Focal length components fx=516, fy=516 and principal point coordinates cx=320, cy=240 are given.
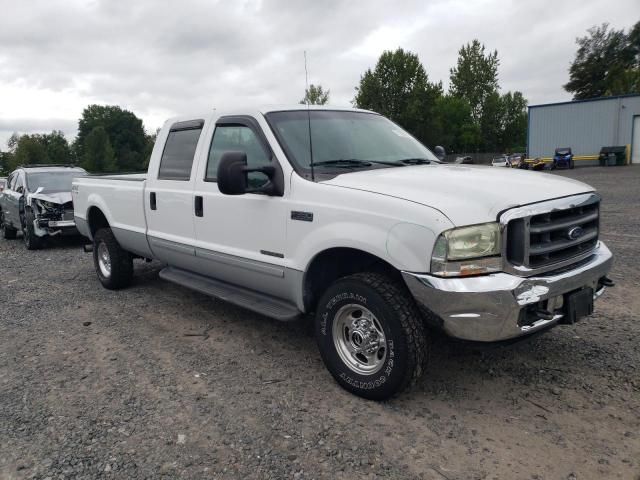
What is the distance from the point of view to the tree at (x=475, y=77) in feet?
239

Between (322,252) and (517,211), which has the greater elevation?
(517,211)

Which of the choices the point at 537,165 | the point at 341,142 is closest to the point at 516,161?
the point at 537,165

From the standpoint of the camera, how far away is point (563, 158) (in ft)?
112

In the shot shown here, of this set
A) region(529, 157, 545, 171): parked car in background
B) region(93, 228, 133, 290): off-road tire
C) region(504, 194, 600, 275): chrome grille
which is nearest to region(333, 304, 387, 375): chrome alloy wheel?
region(504, 194, 600, 275): chrome grille

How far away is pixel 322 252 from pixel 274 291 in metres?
0.69

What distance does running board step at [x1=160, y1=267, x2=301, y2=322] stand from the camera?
152 inches

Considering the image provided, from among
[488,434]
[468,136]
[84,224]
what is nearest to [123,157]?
[468,136]

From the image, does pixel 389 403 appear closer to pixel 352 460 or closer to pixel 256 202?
pixel 352 460

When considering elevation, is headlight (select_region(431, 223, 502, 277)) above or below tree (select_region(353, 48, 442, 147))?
below

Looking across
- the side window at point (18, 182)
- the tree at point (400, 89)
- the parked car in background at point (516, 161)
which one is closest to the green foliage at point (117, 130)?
the tree at point (400, 89)

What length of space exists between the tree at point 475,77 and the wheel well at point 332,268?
75.8m

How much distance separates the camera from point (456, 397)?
3.44 meters

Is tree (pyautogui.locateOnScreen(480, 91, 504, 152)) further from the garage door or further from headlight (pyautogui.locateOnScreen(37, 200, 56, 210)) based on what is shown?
headlight (pyautogui.locateOnScreen(37, 200, 56, 210))

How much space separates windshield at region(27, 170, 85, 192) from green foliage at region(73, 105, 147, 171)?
77997mm
